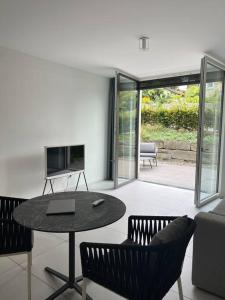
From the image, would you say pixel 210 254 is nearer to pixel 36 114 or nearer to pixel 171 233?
pixel 171 233

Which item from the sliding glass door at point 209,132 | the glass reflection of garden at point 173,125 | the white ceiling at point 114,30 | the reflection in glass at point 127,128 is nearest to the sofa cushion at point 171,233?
the white ceiling at point 114,30

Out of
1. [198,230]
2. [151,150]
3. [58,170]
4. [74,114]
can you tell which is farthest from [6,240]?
[151,150]

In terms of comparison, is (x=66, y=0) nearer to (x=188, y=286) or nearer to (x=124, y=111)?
(x=188, y=286)

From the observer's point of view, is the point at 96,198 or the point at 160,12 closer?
the point at 96,198

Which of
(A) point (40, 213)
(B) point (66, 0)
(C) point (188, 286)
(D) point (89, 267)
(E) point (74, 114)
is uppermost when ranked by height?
(B) point (66, 0)

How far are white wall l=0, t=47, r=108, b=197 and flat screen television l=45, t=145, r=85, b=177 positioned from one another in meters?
0.28

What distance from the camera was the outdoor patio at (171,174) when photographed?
18.6 feet

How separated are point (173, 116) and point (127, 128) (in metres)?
3.85

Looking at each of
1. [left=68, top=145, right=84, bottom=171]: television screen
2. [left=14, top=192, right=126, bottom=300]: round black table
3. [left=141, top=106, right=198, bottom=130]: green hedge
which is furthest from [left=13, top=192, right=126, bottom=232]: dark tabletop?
[left=141, top=106, right=198, bottom=130]: green hedge

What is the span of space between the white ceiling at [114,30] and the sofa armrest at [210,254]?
6.33ft

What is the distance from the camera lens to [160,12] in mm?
2375

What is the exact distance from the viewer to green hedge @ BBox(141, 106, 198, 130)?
821 cm

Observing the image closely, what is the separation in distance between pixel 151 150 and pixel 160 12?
17.4ft

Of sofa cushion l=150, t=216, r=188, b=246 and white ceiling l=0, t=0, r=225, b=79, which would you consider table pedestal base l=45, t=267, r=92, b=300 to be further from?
white ceiling l=0, t=0, r=225, b=79
